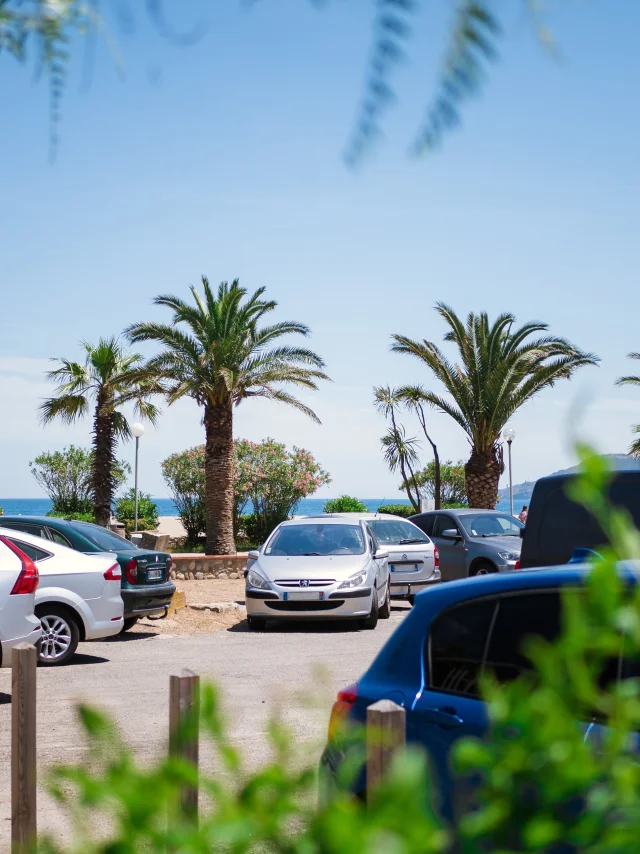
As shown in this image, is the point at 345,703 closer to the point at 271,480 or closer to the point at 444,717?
the point at 444,717

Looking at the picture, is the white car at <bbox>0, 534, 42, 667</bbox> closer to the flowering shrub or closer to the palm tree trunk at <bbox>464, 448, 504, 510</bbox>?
the palm tree trunk at <bbox>464, 448, 504, 510</bbox>

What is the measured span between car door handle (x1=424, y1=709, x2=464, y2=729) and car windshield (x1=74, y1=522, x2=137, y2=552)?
9938 mm

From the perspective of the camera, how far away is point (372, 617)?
1432 centimetres

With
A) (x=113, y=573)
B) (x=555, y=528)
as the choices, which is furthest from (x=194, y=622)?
(x=555, y=528)

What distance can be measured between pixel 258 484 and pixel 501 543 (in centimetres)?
Result: 1723

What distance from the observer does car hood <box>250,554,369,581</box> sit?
14.0 m

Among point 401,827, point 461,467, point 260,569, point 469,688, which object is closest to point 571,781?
point 401,827

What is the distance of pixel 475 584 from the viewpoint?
3.78 metres

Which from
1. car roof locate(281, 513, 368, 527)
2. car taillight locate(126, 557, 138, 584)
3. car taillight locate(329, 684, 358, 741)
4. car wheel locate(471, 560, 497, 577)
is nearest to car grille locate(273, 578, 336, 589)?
car roof locate(281, 513, 368, 527)

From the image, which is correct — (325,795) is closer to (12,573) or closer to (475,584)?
(475,584)

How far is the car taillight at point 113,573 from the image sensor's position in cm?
1173

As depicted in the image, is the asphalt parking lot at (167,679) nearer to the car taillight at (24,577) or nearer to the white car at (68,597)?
the white car at (68,597)

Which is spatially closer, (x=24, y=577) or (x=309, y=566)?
(x=24, y=577)

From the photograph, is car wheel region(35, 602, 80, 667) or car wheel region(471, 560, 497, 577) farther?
car wheel region(471, 560, 497, 577)
